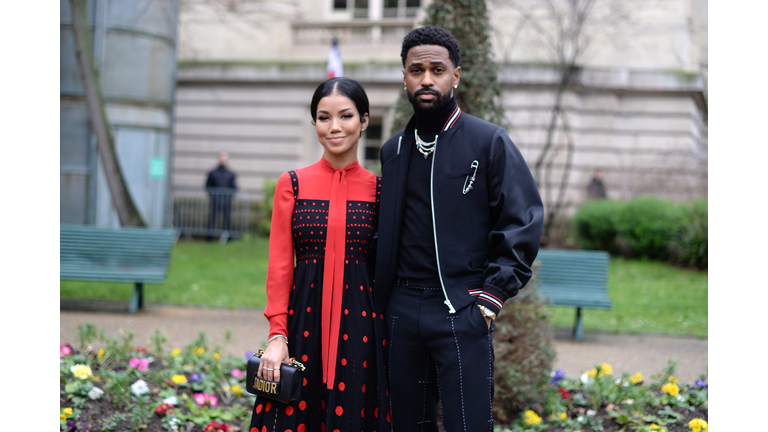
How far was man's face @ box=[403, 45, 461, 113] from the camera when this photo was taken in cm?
251

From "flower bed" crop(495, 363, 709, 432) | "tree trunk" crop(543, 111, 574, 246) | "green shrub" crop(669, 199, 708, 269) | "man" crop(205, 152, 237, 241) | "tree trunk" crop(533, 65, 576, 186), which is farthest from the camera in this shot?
"man" crop(205, 152, 237, 241)

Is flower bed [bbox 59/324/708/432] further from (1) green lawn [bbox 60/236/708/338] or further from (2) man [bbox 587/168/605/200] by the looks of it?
(2) man [bbox 587/168/605/200]

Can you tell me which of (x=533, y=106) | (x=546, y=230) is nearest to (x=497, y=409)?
(x=546, y=230)

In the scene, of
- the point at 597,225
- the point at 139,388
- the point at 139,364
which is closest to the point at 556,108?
the point at 597,225

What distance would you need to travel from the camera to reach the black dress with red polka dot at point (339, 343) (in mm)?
2564

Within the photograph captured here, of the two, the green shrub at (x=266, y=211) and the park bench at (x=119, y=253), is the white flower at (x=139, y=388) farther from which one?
the green shrub at (x=266, y=211)

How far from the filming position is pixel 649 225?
1271 cm

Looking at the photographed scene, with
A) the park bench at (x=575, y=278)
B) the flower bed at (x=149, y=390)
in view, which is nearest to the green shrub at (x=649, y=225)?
the park bench at (x=575, y=278)

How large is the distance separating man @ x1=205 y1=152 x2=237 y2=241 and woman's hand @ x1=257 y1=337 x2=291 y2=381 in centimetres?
1385

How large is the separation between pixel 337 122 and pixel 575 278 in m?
5.22

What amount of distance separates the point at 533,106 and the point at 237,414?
13064 mm

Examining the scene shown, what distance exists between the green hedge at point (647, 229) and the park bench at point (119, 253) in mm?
9345

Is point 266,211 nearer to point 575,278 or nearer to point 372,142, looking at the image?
point 372,142

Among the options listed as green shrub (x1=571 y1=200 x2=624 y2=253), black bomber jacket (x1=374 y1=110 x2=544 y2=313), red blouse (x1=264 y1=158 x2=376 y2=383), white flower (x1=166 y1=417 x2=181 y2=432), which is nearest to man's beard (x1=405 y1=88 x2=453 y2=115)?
black bomber jacket (x1=374 y1=110 x2=544 y2=313)
